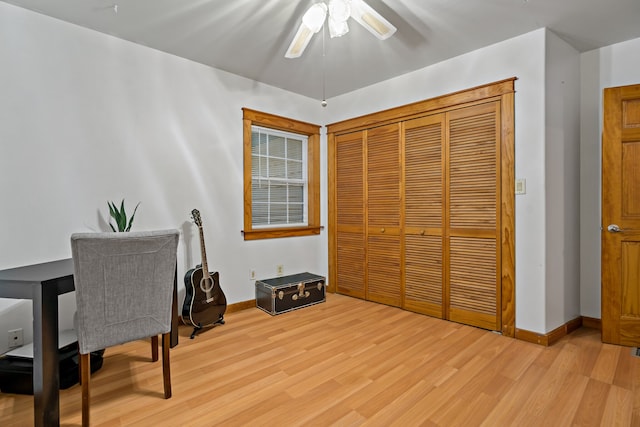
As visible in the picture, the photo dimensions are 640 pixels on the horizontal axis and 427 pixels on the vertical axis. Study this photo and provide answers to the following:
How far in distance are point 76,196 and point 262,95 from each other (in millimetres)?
2068

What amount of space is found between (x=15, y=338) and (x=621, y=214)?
4643 millimetres

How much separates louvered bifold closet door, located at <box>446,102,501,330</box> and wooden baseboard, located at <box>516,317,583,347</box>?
0.19 metres

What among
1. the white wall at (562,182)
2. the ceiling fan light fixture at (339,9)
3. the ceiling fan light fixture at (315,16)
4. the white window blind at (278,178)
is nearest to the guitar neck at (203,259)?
the white window blind at (278,178)

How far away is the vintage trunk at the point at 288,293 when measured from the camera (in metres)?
3.30

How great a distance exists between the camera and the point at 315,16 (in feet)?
6.07

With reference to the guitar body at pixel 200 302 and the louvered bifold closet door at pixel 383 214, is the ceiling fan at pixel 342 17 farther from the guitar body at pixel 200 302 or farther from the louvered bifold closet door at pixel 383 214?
the guitar body at pixel 200 302

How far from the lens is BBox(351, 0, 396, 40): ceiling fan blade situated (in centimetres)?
184

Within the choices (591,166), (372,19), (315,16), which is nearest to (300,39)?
(315,16)

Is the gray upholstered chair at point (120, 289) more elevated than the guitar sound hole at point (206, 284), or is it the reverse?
the gray upholstered chair at point (120, 289)

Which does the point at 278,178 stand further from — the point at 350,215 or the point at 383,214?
the point at 383,214

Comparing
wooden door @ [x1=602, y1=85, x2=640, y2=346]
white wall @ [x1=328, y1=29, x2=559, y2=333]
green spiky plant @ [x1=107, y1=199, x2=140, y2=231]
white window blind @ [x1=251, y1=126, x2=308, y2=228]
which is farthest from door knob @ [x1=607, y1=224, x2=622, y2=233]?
green spiky plant @ [x1=107, y1=199, x2=140, y2=231]

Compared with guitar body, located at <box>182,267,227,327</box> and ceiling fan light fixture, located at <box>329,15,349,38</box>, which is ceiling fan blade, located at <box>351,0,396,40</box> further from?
guitar body, located at <box>182,267,227,327</box>

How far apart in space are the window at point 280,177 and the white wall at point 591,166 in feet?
9.08

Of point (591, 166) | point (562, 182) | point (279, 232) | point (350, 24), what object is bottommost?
point (279, 232)
